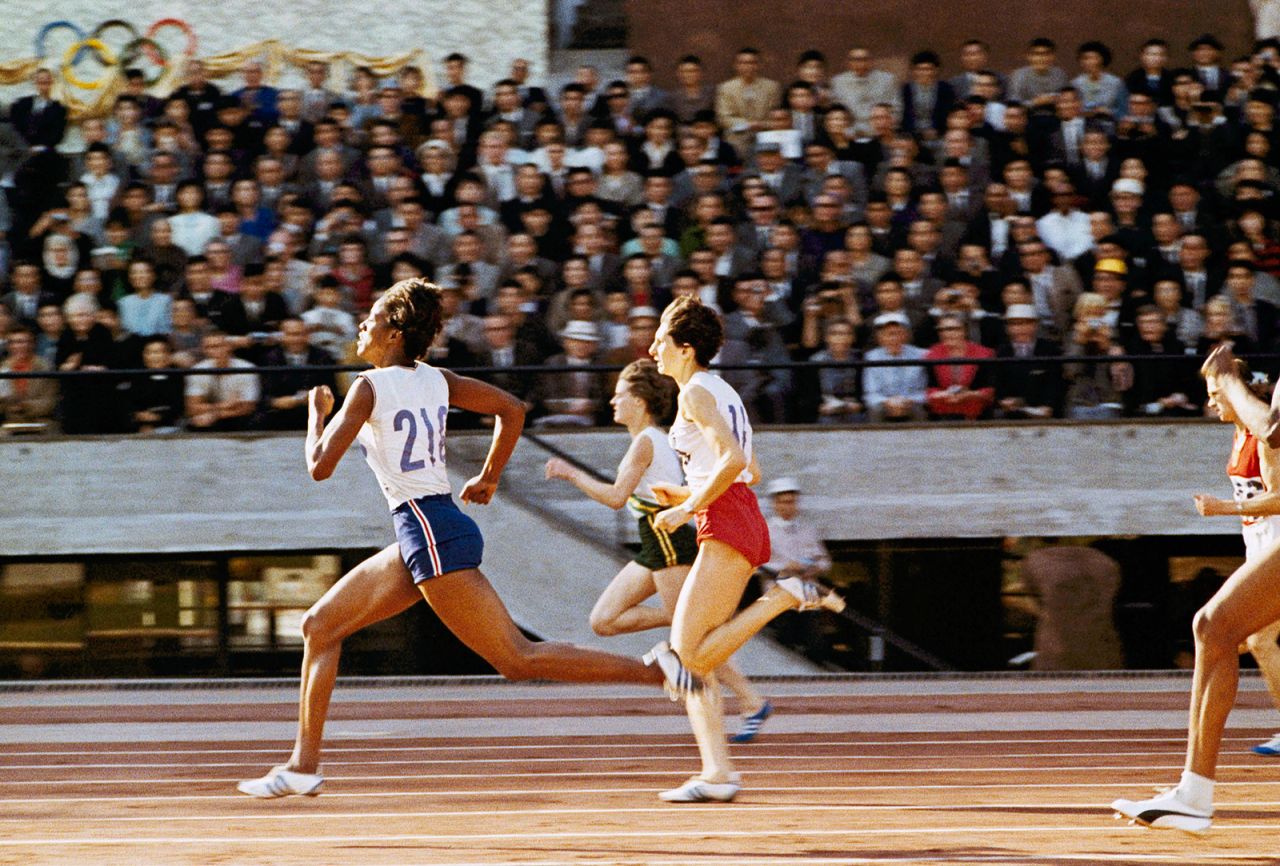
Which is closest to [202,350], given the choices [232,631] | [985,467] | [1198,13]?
[232,631]

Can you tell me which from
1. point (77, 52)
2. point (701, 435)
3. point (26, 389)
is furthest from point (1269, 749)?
point (77, 52)

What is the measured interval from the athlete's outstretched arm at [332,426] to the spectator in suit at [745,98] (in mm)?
8251

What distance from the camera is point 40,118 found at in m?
14.8

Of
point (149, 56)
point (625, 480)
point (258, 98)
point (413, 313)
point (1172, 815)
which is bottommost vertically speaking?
point (1172, 815)

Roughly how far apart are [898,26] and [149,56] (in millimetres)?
7087

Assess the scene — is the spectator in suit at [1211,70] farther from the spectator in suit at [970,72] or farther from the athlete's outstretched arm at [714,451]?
the athlete's outstretched arm at [714,451]

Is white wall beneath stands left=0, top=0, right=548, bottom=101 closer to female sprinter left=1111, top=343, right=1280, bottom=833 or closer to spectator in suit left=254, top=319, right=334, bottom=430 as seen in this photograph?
spectator in suit left=254, top=319, right=334, bottom=430

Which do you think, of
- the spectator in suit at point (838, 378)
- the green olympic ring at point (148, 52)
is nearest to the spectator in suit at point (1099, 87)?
the spectator in suit at point (838, 378)

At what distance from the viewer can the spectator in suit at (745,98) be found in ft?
47.5

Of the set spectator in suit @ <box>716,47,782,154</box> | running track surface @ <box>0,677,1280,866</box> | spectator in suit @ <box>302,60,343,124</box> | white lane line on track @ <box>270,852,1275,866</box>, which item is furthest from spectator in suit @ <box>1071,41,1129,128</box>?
white lane line on track @ <box>270,852,1275,866</box>

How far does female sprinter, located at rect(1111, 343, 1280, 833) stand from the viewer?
19.3 feet

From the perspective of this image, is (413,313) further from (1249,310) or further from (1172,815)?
(1249,310)

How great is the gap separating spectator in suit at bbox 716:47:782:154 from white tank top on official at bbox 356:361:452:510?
807 centimetres

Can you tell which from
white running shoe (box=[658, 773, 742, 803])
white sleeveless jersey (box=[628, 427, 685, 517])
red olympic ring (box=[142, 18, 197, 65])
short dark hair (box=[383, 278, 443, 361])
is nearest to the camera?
short dark hair (box=[383, 278, 443, 361])
